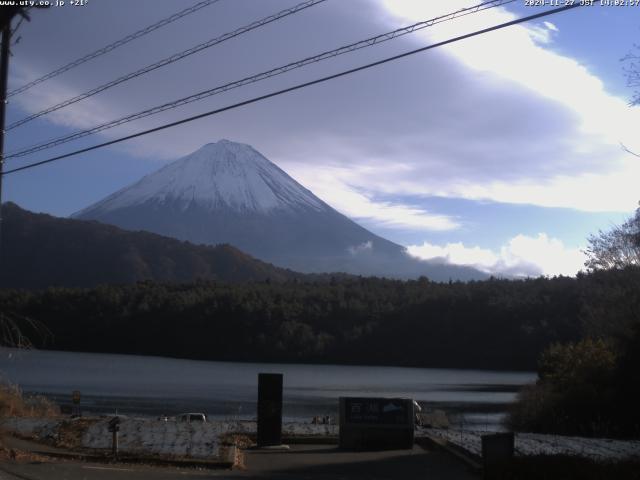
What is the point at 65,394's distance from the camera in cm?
5541

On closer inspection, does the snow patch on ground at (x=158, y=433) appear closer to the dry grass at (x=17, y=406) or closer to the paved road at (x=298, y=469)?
the dry grass at (x=17, y=406)

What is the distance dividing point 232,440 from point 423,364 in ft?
305

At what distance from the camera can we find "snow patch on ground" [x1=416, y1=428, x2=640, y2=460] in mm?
15688

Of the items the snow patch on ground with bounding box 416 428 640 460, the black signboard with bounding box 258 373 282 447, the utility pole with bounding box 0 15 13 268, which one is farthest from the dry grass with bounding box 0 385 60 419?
the snow patch on ground with bounding box 416 428 640 460

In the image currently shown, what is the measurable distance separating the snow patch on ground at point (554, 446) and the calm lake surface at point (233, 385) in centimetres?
1894

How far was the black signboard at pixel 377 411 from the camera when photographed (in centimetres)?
1742

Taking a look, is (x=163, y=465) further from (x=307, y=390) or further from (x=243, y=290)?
(x=243, y=290)

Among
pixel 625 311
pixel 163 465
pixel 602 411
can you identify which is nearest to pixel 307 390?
pixel 625 311

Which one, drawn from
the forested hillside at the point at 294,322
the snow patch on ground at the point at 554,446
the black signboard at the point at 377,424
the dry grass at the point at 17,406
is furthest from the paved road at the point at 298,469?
the forested hillside at the point at 294,322

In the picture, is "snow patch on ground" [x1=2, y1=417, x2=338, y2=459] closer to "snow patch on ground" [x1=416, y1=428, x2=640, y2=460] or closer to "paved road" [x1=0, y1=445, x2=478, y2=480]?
"paved road" [x1=0, y1=445, x2=478, y2=480]

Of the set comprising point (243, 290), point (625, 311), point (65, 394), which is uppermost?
point (243, 290)

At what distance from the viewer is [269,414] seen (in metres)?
17.1

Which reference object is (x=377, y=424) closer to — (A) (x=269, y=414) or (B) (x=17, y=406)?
(A) (x=269, y=414)

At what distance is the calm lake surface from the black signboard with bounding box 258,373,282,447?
819 inches
